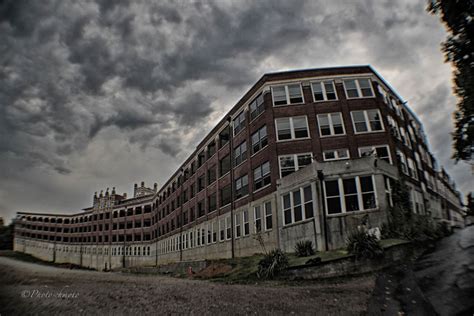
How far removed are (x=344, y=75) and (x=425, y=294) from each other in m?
24.3

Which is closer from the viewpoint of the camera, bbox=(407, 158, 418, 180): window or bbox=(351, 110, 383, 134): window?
bbox=(351, 110, 383, 134): window

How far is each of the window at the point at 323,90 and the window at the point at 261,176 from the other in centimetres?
768

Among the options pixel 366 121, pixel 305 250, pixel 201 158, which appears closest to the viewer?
pixel 305 250

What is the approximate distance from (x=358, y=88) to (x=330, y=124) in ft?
15.9

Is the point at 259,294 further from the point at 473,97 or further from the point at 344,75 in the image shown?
the point at 344,75

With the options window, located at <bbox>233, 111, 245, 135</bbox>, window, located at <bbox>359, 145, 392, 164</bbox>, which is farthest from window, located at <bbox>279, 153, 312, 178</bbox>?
window, located at <bbox>233, 111, 245, 135</bbox>

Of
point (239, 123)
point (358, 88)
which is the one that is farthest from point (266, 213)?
point (358, 88)

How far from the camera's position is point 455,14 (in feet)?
31.8

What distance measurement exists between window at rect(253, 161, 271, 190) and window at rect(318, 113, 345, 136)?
18.6ft

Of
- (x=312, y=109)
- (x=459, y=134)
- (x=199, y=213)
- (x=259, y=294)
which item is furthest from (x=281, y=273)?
(x=199, y=213)

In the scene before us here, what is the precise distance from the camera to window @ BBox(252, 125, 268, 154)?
97.3 ft

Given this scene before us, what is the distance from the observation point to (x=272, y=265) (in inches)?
624

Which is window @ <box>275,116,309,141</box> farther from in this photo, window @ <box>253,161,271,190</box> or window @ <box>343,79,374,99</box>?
window @ <box>343,79,374,99</box>

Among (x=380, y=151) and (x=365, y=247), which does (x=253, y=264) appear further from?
(x=380, y=151)
